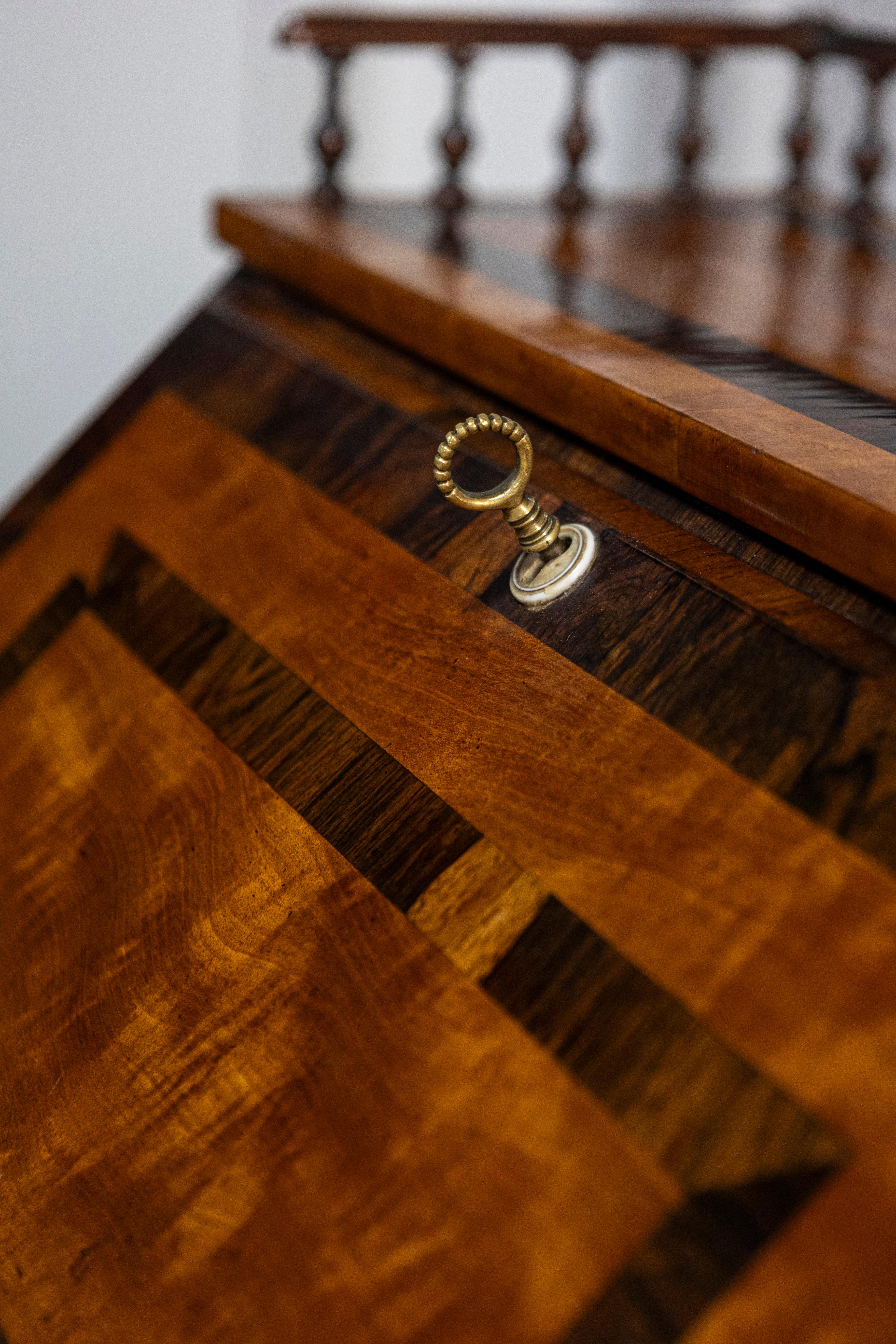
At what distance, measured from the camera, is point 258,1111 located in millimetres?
484

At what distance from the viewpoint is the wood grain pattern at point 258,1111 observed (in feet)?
1.34

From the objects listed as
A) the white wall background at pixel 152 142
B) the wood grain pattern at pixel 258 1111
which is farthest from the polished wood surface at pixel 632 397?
the white wall background at pixel 152 142

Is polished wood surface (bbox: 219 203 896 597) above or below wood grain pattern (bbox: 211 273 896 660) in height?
above

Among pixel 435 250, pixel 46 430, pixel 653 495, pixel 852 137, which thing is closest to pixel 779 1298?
pixel 653 495

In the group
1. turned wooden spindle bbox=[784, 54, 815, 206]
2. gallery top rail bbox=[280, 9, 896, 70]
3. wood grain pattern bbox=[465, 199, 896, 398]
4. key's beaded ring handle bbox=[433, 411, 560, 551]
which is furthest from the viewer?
turned wooden spindle bbox=[784, 54, 815, 206]

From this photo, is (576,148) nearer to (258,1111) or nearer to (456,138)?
(456,138)

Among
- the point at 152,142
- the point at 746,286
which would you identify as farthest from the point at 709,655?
the point at 152,142

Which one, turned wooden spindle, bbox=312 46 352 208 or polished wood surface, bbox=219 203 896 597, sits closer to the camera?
polished wood surface, bbox=219 203 896 597

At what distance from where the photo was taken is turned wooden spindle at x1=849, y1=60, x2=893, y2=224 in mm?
1237

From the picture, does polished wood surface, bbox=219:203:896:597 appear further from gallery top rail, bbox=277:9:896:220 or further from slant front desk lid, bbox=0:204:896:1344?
gallery top rail, bbox=277:9:896:220

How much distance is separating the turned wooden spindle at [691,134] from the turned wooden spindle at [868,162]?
0.16m

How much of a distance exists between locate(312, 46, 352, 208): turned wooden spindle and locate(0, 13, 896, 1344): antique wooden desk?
0.35 meters

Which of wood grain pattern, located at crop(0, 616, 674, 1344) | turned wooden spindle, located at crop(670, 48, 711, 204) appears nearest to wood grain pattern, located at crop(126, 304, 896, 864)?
wood grain pattern, located at crop(0, 616, 674, 1344)

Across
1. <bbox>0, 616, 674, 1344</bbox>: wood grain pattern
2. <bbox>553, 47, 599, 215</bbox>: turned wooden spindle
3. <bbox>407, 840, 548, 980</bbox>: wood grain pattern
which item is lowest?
<bbox>0, 616, 674, 1344</bbox>: wood grain pattern
